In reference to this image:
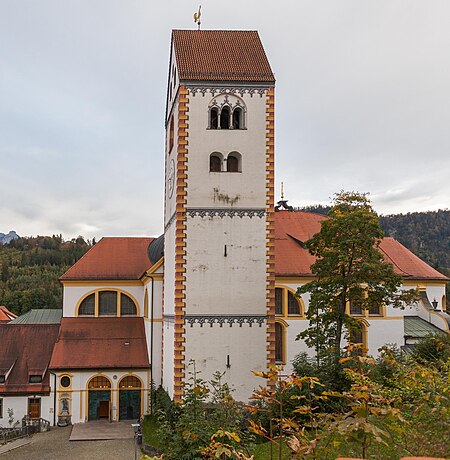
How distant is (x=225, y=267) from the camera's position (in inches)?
882

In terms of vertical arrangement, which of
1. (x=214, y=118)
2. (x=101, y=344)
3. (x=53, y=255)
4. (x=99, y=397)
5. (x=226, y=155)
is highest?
(x=53, y=255)

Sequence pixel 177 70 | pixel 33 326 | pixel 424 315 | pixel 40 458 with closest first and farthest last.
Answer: pixel 40 458
pixel 177 70
pixel 33 326
pixel 424 315

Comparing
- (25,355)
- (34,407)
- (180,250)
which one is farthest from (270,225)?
(25,355)

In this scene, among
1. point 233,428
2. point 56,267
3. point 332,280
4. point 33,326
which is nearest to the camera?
point 233,428

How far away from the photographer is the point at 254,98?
→ 23.2m

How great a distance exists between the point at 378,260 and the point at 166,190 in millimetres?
10908

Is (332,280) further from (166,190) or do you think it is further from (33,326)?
(33,326)

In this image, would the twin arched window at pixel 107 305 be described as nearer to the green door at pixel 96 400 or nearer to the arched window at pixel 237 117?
the green door at pixel 96 400

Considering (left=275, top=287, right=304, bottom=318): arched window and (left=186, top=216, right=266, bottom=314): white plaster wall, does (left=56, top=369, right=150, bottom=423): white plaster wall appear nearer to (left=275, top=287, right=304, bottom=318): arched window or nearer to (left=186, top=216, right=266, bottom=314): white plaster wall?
(left=275, top=287, right=304, bottom=318): arched window

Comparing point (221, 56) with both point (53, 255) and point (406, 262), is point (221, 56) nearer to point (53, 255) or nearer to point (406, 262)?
point (406, 262)

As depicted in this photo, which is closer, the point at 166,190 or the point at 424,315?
the point at 166,190

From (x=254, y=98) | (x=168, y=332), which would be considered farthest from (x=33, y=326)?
(x=254, y=98)

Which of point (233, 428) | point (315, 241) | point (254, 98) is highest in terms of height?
point (254, 98)

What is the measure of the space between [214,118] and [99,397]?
600 inches
